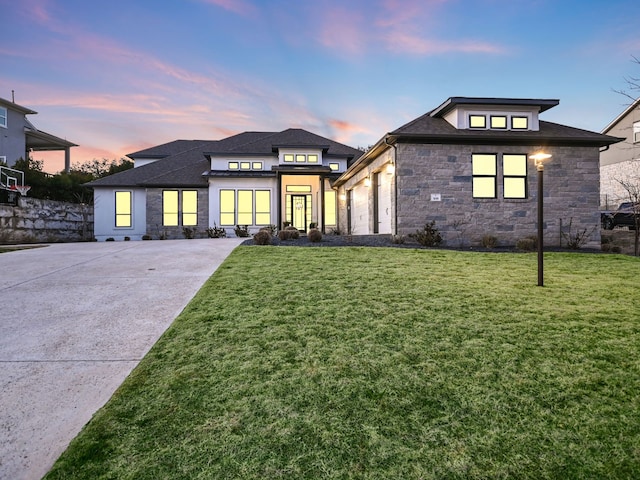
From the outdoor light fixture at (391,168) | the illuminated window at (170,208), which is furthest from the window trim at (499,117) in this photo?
the illuminated window at (170,208)

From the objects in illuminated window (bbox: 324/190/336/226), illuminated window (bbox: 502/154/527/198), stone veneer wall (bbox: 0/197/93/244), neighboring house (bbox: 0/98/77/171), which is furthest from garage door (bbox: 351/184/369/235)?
neighboring house (bbox: 0/98/77/171)

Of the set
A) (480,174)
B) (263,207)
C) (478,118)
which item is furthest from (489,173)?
(263,207)

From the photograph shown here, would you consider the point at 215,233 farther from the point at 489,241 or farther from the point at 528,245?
the point at 528,245

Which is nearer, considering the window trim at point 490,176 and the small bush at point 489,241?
the small bush at point 489,241

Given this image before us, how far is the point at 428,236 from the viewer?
1044cm

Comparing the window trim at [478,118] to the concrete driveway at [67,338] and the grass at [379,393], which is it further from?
the concrete driveway at [67,338]

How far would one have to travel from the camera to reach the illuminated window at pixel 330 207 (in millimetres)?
19938

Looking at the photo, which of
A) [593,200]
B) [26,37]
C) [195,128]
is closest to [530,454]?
[593,200]

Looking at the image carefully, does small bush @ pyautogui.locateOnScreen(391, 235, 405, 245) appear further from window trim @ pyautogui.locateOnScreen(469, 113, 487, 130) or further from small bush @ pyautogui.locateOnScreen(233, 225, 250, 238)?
small bush @ pyautogui.locateOnScreen(233, 225, 250, 238)

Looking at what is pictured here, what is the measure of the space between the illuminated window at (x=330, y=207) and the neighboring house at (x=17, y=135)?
1796 cm

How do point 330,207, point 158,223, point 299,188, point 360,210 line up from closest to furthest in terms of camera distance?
1. point 360,210
2. point 158,223
3. point 299,188
4. point 330,207

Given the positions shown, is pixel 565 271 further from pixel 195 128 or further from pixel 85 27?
pixel 195 128

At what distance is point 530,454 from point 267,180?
18286 mm

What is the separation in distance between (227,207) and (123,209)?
5.90 meters
